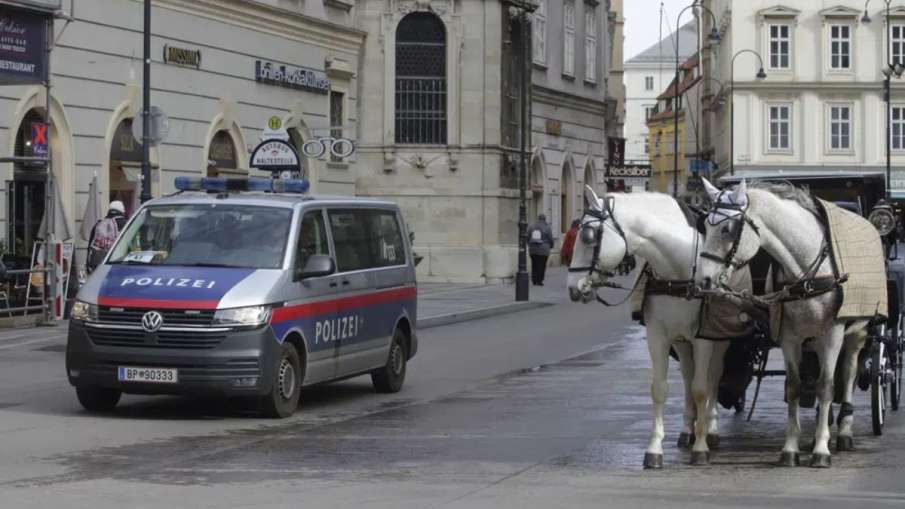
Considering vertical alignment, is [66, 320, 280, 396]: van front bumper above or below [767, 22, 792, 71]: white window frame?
below

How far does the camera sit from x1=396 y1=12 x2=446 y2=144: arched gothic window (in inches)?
1826

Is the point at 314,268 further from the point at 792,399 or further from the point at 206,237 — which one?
the point at 792,399

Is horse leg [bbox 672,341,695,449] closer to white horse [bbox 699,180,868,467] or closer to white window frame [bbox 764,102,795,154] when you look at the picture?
white horse [bbox 699,180,868,467]

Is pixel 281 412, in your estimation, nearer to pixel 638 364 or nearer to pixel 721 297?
pixel 721 297

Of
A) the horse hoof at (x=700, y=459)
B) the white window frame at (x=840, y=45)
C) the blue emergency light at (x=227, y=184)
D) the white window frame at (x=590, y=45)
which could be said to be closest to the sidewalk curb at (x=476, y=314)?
the blue emergency light at (x=227, y=184)

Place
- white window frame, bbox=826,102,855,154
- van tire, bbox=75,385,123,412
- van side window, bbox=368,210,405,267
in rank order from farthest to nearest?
white window frame, bbox=826,102,855,154
van side window, bbox=368,210,405,267
van tire, bbox=75,385,123,412

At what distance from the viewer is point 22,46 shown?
25.3 m

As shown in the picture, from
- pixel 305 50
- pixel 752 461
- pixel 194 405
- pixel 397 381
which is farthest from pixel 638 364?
pixel 305 50

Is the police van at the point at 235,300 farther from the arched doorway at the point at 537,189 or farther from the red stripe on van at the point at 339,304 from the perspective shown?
the arched doorway at the point at 537,189

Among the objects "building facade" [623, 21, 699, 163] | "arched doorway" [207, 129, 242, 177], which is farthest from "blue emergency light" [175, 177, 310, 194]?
"building facade" [623, 21, 699, 163]

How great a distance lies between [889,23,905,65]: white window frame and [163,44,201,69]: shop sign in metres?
56.9

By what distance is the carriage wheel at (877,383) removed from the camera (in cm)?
1325

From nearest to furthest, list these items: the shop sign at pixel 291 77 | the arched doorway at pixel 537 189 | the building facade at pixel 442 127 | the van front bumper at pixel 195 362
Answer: the van front bumper at pixel 195 362 < the shop sign at pixel 291 77 < the building facade at pixel 442 127 < the arched doorway at pixel 537 189

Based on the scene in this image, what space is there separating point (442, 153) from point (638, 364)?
958 inches
